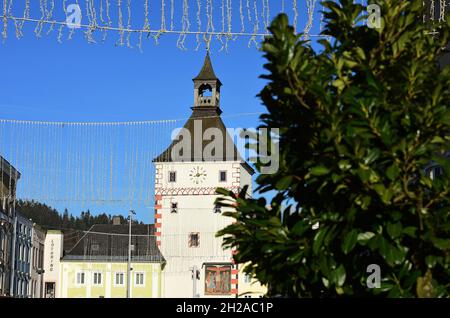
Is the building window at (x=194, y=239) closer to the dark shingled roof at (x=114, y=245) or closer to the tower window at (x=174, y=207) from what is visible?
the tower window at (x=174, y=207)

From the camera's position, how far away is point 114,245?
80.7 m

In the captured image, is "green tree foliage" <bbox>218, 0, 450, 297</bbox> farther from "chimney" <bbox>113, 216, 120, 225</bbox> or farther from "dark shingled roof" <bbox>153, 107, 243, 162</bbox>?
"chimney" <bbox>113, 216, 120, 225</bbox>

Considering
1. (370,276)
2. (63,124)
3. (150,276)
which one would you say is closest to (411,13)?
(370,276)

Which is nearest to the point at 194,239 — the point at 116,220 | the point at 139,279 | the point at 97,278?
the point at 139,279

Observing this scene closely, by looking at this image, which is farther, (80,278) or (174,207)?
(80,278)

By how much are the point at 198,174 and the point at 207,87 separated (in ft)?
44.5

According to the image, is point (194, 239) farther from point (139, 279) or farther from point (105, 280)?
point (105, 280)

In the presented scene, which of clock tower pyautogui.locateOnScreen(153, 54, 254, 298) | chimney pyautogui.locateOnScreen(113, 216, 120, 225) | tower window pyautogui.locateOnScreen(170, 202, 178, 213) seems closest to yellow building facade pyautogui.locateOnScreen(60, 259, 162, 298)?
clock tower pyautogui.locateOnScreen(153, 54, 254, 298)

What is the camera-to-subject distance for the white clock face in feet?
214

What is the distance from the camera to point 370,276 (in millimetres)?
7180

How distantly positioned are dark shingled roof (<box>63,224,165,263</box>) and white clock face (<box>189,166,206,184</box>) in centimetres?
1037

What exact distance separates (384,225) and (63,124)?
1573cm

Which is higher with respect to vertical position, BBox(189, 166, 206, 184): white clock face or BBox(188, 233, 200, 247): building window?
BBox(189, 166, 206, 184): white clock face
